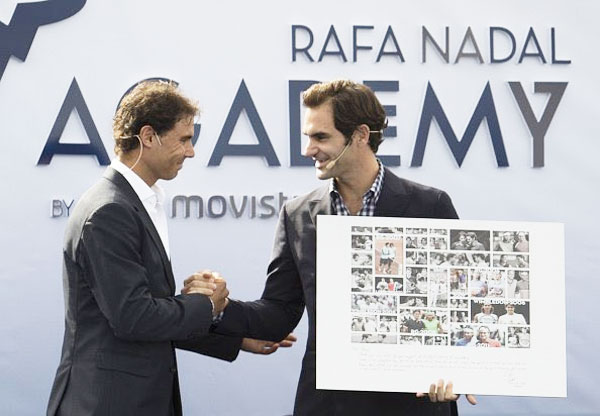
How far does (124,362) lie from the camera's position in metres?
2.66

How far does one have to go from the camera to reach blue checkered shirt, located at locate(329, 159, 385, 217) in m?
2.89

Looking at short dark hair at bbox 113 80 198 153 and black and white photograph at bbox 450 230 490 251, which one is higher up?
short dark hair at bbox 113 80 198 153

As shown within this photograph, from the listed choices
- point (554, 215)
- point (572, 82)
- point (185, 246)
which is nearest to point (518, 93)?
point (572, 82)

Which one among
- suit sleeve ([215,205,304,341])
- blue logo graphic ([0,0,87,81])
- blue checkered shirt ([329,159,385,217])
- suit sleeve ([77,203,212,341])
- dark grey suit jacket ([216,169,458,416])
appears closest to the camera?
suit sleeve ([77,203,212,341])

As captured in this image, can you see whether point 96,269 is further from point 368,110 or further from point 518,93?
point 518,93

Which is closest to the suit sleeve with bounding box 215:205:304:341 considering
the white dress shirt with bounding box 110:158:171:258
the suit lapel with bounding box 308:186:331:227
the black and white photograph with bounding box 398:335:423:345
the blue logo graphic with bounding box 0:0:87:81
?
the suit lapel with bounding box 308:186:331:227

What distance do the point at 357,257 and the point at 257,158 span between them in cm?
163

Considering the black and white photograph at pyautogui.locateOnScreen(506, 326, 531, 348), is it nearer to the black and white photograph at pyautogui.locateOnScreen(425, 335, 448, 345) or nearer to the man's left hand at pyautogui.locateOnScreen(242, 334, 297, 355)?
the black and white photograph at pyautogui.locateOnScreen(425, 335, 448, 345)

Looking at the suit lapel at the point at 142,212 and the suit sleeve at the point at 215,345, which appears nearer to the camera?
the suit lapel at the point at 142,212

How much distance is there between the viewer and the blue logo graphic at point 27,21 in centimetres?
411

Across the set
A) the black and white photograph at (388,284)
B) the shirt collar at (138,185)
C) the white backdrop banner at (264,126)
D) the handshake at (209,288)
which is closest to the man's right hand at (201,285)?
the handshake at (209,288)

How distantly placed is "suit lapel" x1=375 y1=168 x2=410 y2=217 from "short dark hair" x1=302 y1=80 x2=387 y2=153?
0.17m

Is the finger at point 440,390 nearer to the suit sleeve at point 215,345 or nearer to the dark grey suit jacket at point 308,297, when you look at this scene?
the dark grey suit jacket at point 308,297

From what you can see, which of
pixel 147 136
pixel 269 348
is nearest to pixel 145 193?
pixel 147 136
